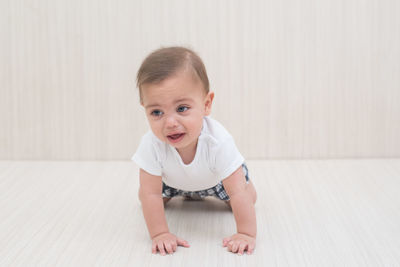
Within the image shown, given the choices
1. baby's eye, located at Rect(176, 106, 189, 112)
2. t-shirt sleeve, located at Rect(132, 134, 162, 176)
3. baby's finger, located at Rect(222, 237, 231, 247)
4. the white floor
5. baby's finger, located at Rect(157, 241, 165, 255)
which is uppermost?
baby's eye, located at Rect(176, 106, 189, 112)

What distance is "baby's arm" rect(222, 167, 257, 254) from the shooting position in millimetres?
1133

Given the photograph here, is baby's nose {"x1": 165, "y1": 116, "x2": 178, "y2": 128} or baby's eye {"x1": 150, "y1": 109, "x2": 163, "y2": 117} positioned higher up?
baby's eye {"x1": 150, "y1": 109, "x2": 163, "y2": 117}

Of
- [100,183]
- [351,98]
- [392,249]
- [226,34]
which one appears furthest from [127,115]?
[392,249]

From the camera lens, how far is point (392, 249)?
3.72 ft

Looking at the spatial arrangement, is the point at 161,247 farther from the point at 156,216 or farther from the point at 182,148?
the point at 182,148

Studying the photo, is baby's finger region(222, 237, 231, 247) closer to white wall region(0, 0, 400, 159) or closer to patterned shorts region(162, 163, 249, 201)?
patterned shorts region(162, 163, 249, 201)

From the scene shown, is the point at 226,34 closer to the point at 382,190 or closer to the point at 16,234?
the point at 382,190

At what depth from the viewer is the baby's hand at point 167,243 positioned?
3.70 ft

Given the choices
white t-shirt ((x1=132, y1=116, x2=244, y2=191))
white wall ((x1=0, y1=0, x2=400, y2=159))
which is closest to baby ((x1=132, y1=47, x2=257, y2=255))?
white t-shirt ((x1=132, y1=116, x2=244, y2=191))

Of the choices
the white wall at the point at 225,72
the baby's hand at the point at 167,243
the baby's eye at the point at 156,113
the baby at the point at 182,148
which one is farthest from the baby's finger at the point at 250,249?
the white wall at the point at 225,72

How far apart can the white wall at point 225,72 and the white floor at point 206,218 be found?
0.12m

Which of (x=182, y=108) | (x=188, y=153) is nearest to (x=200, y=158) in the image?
(x=188, y=153)

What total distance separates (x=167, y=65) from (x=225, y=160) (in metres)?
0.27

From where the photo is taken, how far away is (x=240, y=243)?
3.71 feet
